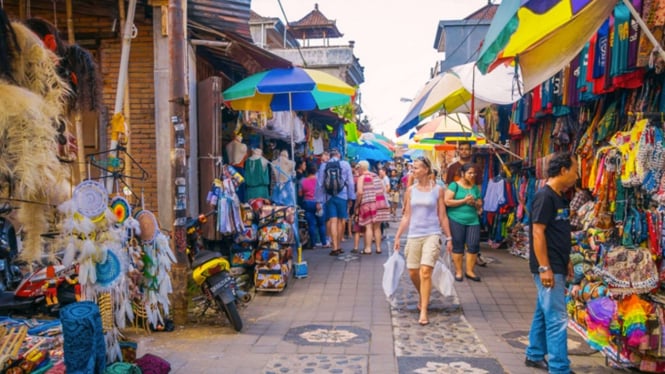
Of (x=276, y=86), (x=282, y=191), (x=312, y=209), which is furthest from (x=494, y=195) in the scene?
(x=276, y=86)

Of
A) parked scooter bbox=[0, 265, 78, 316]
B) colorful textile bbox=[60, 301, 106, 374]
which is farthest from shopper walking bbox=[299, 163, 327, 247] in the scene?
colorful textile bbox=[60, 301, 106, 374]

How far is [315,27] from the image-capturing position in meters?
31.2

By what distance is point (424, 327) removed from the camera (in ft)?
21.2

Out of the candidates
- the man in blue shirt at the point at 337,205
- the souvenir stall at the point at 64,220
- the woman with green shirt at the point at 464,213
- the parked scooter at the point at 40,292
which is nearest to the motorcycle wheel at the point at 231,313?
the souvenir stall at the point at 64,220

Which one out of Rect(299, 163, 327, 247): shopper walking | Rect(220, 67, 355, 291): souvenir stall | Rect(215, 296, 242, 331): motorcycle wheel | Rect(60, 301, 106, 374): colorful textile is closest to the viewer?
Rect(60, 301, 106, 374): colorful textile

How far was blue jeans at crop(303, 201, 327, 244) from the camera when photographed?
12.1 meters

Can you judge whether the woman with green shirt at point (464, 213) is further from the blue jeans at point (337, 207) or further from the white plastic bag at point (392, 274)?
the blue jeans at point (337, 207)

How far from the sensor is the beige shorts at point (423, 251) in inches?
262

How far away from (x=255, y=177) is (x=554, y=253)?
6.32 meters

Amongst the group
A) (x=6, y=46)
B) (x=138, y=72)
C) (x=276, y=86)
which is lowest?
(x=6, y=46)

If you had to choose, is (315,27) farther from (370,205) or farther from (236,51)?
(236,51)

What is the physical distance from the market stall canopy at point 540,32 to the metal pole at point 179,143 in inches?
128

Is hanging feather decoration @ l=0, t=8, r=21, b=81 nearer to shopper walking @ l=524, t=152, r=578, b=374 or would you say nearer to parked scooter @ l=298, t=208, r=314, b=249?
shopper walking @ l=524, t=152, r=578, b=374

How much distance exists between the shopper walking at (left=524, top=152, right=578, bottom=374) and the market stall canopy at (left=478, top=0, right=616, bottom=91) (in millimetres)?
888
